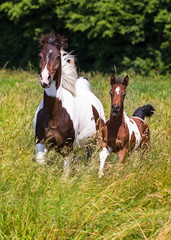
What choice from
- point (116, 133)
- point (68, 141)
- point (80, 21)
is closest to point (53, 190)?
point (68, 141)

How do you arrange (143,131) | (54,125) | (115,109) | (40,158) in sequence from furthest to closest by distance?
(143,131)
(115,109)
(54,125)
(40,158)

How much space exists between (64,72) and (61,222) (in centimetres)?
251

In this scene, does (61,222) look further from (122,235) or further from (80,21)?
(80,21)

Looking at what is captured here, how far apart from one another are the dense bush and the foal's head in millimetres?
11495

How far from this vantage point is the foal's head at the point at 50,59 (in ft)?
15.3

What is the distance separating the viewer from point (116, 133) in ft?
18.4

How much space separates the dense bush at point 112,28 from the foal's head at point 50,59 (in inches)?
453

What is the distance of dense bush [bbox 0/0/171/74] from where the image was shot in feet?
61.3

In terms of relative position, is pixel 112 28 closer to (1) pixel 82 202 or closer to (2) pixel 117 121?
(2) pixel 117 121

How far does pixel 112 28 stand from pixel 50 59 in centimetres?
1469

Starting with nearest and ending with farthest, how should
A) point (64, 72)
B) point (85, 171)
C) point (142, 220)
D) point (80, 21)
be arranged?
point (142, 220) < point (85, 171) < point (64, 72) < point (80, 21)

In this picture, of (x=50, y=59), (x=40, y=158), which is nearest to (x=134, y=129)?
(x=40, y=158)

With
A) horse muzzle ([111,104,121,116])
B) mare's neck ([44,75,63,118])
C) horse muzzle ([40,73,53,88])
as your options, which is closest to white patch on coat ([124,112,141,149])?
horse muzzle ([111,104,121,116])

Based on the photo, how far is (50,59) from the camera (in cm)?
488
